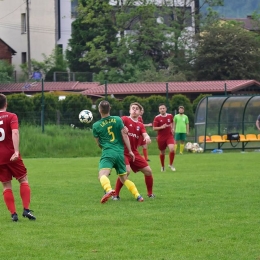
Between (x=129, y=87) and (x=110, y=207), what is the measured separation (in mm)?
39705

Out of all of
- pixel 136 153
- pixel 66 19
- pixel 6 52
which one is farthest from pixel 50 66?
pixel 136 153

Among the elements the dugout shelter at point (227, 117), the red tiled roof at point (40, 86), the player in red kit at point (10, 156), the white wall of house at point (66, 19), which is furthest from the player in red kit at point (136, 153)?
the white wall of house at point (66, 19)

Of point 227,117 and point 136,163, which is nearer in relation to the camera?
point 136,163

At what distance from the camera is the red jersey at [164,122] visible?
787 inches

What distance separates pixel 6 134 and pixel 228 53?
48150 millimetres

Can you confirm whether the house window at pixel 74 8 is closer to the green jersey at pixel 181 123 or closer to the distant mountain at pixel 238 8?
the distant mountain at pixel 238 8

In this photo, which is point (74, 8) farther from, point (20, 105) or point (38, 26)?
point (20, 105)

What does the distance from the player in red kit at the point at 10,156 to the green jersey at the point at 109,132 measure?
7.08ft

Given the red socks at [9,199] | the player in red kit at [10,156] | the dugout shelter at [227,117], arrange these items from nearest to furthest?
the player in red kit at [10,156] → the red socks at [9,199] → the dugout shelter at [227,117]

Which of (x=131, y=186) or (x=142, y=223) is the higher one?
(x=131, y=186)

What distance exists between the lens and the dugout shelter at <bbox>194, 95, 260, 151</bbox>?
3334 centimetres

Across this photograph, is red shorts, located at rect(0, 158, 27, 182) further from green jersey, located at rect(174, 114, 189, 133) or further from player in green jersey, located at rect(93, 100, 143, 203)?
green jersey, located at rect(174, 114, 189, 133)

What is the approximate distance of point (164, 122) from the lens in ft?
65.6

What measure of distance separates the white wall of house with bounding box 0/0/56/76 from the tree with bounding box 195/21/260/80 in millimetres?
17397
